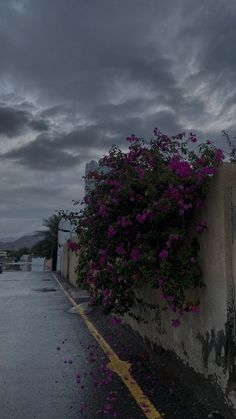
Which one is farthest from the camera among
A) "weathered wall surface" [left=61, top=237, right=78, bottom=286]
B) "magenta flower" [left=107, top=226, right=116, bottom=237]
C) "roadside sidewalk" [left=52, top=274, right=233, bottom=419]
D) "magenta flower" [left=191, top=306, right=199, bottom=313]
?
"weathered wall surface" [left=61, top=237, right=78, bottom=286]

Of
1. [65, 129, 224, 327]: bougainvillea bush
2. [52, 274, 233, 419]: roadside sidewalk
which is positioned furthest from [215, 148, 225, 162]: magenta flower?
[52, 274, 233, 419]: roadside sidewalk

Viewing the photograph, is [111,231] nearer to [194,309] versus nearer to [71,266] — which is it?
[194,309]

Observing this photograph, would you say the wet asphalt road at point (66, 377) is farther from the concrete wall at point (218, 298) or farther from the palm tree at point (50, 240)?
the palm tree at point (50, 240)

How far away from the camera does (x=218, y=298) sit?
15.8ft

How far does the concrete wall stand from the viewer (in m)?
4.58

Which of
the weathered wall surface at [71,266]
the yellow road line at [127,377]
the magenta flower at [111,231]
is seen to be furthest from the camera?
the weathered wall surface at [71,266]

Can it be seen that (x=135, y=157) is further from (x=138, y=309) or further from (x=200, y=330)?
(x=138, y=309)

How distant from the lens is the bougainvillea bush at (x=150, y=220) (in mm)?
5156

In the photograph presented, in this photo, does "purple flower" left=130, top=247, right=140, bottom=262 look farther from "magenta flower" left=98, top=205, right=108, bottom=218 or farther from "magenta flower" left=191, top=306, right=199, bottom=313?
"magenta flower" left=191, top=306, right=199, bottom=313

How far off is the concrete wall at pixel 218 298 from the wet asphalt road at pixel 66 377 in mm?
557

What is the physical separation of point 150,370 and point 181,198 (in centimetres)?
274

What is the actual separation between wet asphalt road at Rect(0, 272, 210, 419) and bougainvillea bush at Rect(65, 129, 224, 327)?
99 centimetres

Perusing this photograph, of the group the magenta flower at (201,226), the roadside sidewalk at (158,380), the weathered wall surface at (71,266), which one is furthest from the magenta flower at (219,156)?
the weathered wall surface at (71,266)

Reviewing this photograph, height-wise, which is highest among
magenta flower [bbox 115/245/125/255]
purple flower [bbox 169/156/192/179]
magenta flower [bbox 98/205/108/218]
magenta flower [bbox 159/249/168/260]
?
purple flower [bbox 169/156/192/179]
